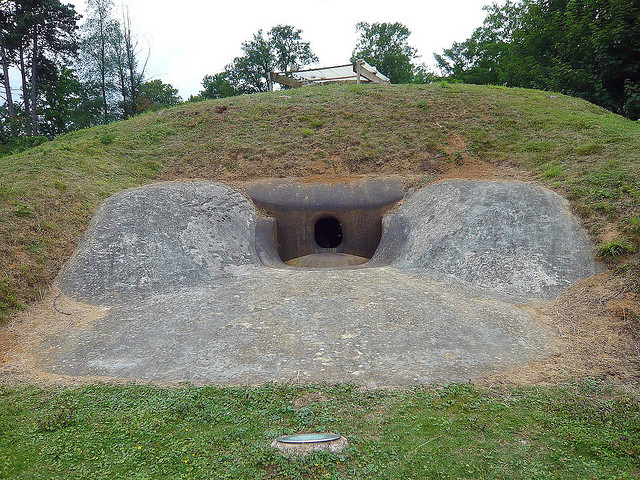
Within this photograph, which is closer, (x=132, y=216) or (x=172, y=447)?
(x=172, y=447)

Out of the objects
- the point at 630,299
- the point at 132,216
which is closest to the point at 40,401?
the point at 132,216

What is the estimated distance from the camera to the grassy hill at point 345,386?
439 centimetres

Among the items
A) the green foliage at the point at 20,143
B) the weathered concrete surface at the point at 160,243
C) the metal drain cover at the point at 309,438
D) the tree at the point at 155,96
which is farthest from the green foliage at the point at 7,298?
A: the tree at the point at 155,96

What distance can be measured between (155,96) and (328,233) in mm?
29169

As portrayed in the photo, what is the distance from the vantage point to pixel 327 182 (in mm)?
14953

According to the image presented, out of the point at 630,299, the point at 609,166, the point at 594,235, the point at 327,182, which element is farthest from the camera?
the point at 327,182

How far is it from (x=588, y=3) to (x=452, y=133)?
9.97 metres

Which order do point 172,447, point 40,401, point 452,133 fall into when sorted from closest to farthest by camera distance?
point 172,447 → point 40,401 → point 452,133

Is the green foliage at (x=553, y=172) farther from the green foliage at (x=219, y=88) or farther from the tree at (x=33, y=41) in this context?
the green foliage at (x=219, y=88)

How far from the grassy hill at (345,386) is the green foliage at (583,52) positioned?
312 centimetres

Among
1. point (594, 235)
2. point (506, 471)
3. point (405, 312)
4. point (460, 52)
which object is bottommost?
point (506, 471)

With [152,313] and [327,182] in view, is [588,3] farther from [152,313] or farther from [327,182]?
[152,313]

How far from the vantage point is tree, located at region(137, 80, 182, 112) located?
31219 mm

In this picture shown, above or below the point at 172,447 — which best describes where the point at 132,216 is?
above
